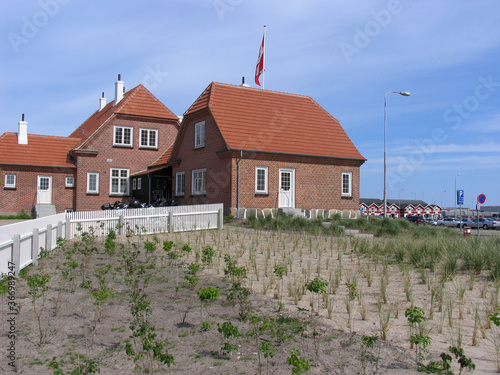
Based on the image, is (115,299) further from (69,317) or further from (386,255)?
(386,255)

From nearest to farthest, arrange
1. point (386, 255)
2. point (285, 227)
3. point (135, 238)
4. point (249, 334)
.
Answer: point (249, 334)
point (386, 255)
point (135, 238)
point (285, 227)

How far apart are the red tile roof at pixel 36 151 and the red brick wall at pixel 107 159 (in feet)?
6.73

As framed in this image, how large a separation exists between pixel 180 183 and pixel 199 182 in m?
2.64

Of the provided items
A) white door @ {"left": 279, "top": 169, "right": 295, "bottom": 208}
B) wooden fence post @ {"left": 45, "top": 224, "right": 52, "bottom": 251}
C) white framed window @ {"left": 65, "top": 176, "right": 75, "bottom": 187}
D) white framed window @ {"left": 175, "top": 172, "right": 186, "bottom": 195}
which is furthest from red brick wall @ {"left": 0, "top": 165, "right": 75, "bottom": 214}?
wooden fence post @ {"left": 45, "top": 224, "right": 52, "bottom": 251}

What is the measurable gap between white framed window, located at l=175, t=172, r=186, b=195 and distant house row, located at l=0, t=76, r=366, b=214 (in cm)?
7

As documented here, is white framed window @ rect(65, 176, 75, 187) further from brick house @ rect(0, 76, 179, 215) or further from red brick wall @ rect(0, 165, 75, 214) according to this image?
red brick wall @ rect(0, 165, 75, 214)

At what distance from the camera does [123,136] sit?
117ft

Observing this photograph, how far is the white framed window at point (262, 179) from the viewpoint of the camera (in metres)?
26.8

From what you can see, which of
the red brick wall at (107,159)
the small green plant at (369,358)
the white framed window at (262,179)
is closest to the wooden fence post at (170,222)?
the white framed window at (262,179)

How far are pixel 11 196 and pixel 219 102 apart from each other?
57.8ft

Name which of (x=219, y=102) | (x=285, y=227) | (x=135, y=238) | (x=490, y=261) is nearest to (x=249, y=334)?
(x=490, y=261)

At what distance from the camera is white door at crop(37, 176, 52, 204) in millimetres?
35438

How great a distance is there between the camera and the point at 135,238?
16438 millimetres

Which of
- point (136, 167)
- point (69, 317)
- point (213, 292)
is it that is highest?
point (136, 167)
